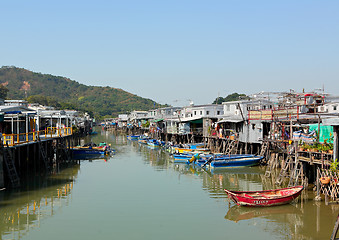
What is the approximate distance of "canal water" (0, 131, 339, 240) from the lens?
56.1ft

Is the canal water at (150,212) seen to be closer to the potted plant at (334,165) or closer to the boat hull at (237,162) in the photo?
the potted plant at (334,165)

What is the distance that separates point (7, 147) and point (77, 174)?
9.46m

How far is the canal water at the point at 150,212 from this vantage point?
1709 cm

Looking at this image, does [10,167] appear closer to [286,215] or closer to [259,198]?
[259,198]

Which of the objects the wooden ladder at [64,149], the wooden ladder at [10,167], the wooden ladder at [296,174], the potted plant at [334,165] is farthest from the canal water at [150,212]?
the wooden ladder at [64,149]

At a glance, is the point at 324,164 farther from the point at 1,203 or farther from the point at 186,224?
the point at 1,203

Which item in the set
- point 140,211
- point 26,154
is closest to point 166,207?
point 140,211

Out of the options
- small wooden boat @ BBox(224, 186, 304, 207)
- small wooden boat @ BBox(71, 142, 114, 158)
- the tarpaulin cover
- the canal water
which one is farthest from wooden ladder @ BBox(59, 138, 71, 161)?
the tarpaulin cover

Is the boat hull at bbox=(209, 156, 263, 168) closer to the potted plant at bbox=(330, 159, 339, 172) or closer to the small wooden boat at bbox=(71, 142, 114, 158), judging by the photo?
the potted plant at bbox=(330, 159, 339, 172)

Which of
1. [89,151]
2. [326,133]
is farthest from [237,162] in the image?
[89,151]

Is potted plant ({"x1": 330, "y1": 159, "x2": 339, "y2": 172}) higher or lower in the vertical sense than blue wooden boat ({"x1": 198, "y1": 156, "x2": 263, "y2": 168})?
higher

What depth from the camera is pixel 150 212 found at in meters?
20.2

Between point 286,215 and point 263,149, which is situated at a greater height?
point 263,149

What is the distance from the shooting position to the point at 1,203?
2112 cm
